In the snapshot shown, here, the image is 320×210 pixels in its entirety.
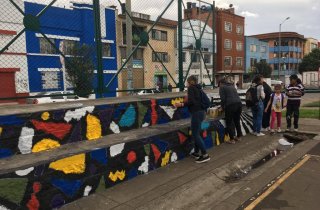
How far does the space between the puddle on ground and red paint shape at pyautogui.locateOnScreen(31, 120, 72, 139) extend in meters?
3.03

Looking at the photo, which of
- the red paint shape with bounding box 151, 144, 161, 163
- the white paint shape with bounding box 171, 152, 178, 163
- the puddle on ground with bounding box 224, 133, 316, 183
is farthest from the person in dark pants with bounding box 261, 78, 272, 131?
the red paint shape with bounding box 151, 144, 161, 163

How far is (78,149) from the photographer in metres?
4.79

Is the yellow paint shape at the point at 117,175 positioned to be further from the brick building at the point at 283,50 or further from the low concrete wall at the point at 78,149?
the brick building at the point at 283,50

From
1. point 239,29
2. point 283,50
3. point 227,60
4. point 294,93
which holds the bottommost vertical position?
point 294,93

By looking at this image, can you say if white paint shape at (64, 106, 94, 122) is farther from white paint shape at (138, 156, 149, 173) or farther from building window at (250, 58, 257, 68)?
building window at (250, 58, 257, 68)

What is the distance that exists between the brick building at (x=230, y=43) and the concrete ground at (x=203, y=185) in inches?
1749

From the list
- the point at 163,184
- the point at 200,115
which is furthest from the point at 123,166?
the point at 200,115

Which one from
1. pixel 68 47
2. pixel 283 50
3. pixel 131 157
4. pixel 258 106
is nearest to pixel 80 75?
pixel 131 157

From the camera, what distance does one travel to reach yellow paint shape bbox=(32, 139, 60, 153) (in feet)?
15.3

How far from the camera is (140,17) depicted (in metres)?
9.02

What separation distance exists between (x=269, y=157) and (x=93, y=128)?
4271 mm

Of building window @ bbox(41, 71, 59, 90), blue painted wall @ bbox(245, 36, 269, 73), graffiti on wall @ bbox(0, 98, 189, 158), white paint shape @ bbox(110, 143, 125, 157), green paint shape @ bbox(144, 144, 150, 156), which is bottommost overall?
green paint shape @ bbox(144, 144, 150, 156)

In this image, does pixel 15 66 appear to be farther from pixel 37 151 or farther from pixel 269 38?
pixel 269 38

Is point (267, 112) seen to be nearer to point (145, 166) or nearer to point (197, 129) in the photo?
point (197, 129)
